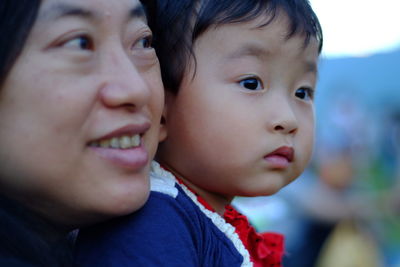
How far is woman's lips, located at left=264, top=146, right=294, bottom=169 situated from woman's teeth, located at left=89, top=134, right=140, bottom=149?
0.45 m

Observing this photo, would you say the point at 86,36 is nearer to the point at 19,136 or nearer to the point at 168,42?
the point at 19,136

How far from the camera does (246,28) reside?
1.67 metres

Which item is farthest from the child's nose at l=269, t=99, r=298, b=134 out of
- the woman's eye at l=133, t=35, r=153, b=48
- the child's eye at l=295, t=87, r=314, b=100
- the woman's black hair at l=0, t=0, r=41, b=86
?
the woman's black hair at l=0, t=0, r=41, b=86

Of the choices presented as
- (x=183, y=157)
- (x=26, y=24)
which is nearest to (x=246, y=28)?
(x=183, y=157)

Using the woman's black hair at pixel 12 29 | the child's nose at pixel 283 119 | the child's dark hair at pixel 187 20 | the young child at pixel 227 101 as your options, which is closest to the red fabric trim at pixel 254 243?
the young child at pixel 227 101

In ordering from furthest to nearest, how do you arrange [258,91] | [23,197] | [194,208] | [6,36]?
[258,91]
[194,208]
[23,197]
[6,36]

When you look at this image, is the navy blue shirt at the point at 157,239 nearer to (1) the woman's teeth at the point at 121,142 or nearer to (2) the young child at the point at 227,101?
(2) the young child at the point at 227,101

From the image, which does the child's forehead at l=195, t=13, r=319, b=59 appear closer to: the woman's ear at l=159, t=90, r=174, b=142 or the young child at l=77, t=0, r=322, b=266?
the young child at l=77, t=0, r=322, b=266

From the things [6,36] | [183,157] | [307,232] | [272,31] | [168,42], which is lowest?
[307,232]

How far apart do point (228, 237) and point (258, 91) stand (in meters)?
0.45

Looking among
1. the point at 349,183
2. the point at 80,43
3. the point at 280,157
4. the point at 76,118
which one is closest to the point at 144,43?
the point at 80,43

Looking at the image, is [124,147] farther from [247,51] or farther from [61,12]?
[247,51]

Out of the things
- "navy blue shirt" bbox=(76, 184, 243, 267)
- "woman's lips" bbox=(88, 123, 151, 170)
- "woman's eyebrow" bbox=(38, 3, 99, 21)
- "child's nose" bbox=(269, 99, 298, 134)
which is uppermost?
"woman's eyebrow" bbox=(38, 3, 99, 21)

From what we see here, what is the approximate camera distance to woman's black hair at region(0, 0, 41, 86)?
121 cm
